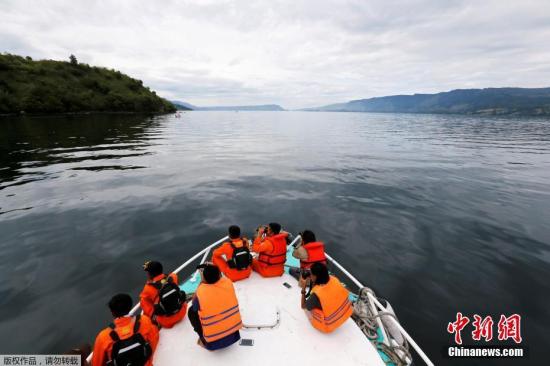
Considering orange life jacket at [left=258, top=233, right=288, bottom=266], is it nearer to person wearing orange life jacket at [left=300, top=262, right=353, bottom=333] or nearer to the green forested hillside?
person wearing orange life jacket at [left=300, top=262, right=353, bottom=333]

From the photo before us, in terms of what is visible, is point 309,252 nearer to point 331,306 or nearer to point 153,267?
point 331,306

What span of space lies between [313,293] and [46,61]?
529ft

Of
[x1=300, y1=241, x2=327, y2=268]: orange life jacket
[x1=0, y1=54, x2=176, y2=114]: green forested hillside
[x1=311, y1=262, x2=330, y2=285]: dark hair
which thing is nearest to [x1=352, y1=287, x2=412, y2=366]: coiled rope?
[x1=300, y1=241, x2=327, y2=268]: orange life jacket

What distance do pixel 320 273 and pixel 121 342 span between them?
400cm

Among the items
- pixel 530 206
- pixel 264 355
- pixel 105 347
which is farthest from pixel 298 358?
pixel 530 206

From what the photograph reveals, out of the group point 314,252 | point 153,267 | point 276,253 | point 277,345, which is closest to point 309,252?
point 314,252

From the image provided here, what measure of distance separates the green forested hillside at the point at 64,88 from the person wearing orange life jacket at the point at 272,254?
101166 mm

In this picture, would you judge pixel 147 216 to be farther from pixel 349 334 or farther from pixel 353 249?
pixel 349 334

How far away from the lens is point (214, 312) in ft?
16.7

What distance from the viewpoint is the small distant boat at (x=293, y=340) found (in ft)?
17.5

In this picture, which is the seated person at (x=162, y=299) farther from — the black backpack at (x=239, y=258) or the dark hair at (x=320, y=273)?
the dark hair at (x=320, y=273)

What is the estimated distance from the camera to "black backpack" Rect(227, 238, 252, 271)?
7.62 metres

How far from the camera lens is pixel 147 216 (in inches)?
561

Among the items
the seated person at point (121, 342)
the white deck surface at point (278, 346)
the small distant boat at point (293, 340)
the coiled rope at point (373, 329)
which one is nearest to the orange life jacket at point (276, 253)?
the small distant boat at point (293, 340)
